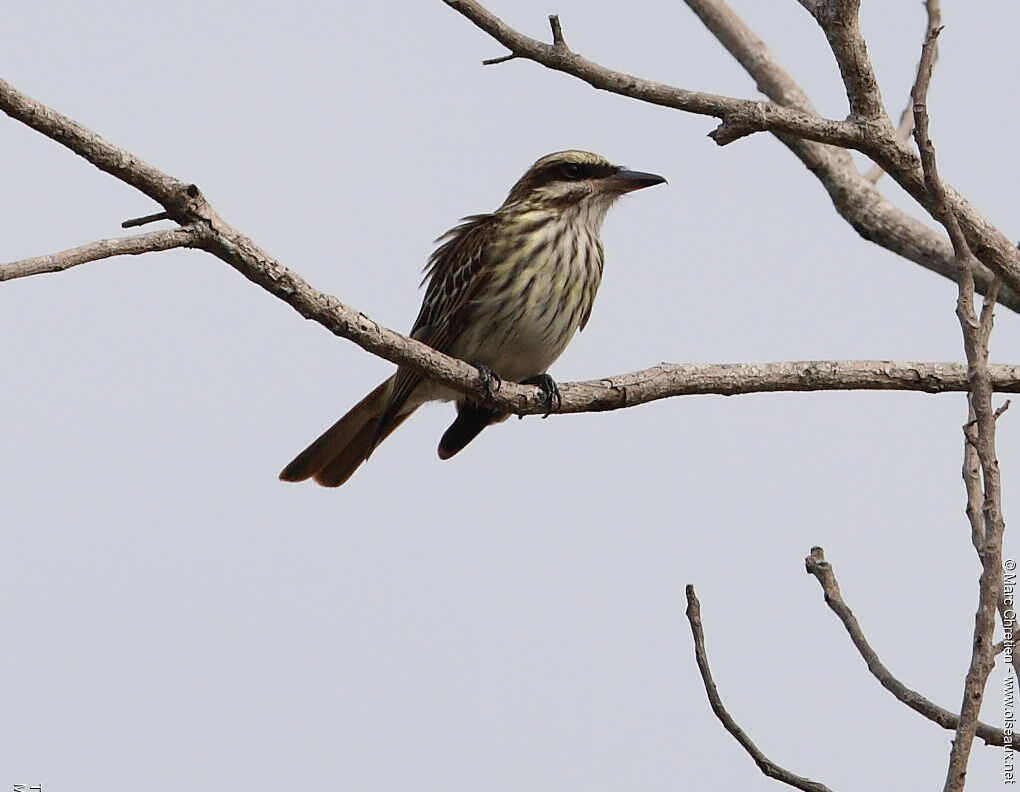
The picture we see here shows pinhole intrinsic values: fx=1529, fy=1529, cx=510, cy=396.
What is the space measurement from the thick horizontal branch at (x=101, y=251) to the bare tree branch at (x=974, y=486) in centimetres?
163

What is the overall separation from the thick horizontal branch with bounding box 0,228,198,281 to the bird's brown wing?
2.40 meters

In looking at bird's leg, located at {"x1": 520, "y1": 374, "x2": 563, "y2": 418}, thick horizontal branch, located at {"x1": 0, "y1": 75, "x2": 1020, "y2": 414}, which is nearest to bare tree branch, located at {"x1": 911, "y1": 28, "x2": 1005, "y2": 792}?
thick horizontal branch, located at {"x1": 0, "y1": 75, "x2": 1020, "y2": 414}

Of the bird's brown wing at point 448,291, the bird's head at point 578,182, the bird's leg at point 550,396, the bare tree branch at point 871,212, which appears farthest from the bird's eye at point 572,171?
the bird's leg at point 550,396

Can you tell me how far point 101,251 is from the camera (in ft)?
9.96

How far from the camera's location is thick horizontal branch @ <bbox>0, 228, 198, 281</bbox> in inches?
115

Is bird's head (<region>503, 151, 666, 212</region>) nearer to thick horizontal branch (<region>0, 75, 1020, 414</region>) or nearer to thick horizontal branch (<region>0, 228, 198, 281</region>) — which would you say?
thick horizontal branch (<region>0, 75, 1020, 414</region>)

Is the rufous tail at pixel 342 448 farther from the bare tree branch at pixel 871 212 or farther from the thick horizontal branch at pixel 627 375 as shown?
the bare tree branch at pixel 871 212

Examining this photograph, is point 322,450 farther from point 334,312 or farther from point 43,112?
point 43,112

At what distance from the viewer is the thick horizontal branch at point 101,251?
292 cm

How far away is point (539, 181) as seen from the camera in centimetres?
623

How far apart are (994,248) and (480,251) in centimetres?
220

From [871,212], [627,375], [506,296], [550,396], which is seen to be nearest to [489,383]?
[550,396]

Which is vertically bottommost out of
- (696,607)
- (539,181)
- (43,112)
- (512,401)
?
(696,607)

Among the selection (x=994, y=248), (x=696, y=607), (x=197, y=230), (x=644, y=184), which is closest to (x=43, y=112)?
(x=197, y=230)
